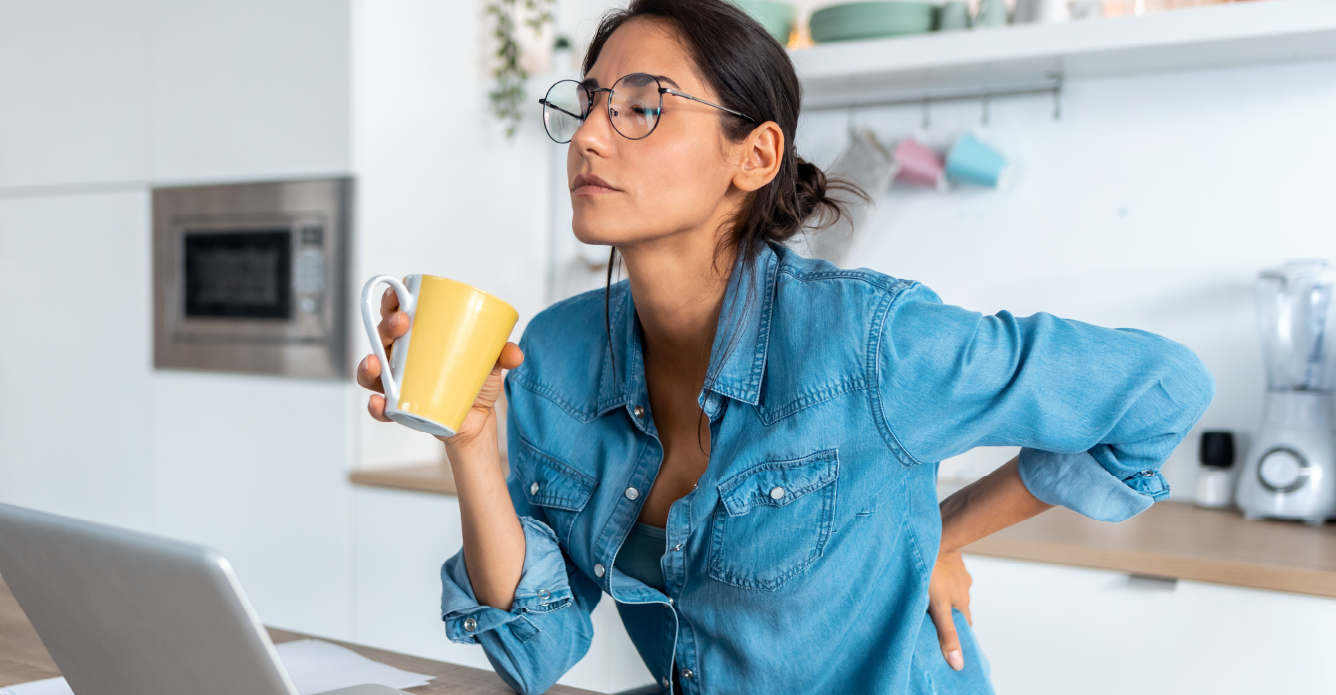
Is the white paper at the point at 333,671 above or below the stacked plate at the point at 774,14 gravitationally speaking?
below

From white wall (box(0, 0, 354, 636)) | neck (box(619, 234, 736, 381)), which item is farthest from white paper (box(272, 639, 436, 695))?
white wall (box(0, 0, 354, 636))

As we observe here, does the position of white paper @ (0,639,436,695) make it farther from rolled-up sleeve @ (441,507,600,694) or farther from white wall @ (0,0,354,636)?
white wall @ (0,0,354,636)

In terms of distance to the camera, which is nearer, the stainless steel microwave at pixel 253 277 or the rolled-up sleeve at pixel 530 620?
the rolled-up sleeve at pixel 530 620

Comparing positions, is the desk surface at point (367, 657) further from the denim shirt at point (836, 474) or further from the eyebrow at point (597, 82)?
the eyebrow at point (597, 82)

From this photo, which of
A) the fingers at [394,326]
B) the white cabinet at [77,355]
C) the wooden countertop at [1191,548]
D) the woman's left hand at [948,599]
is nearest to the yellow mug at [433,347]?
the fingers at [394,326]

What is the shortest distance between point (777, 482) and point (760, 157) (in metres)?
0.32

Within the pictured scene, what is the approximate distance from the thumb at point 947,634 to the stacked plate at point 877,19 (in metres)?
1.27

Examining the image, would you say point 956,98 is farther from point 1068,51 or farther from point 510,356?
point 510,356

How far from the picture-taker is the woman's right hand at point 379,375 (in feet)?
2.34

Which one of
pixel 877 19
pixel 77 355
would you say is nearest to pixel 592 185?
pixel 877 19

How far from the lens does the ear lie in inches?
38.6

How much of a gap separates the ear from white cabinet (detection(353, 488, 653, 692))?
1.19 m

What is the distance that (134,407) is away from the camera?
7.62 feet

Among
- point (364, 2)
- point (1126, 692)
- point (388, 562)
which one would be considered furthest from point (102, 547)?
point (364, 2)
